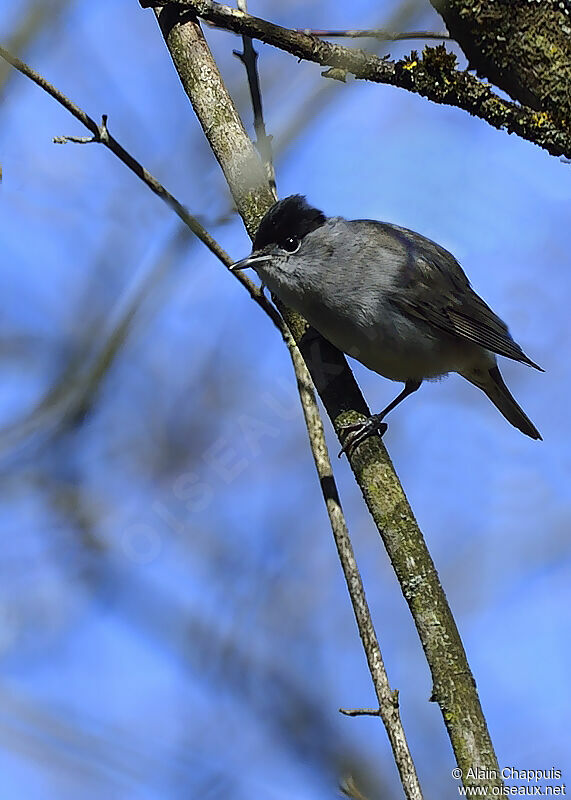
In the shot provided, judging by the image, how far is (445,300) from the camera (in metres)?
4.30

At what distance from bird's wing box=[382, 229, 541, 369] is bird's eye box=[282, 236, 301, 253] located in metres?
0.53

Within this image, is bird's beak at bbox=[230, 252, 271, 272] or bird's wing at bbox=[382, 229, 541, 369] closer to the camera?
bird's beak at bbox=[230, 252, 271, 272]

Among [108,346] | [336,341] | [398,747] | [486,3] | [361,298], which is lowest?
[398,747]

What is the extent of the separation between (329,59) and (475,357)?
272cm

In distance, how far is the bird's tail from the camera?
482 centimetres

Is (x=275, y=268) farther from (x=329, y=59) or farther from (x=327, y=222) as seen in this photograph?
(x=329, y=59)

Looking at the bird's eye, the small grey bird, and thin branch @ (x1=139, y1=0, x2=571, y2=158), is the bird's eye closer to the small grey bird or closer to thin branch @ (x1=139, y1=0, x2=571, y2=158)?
the small grey bird

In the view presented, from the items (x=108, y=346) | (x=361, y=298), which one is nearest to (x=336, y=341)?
(x=361, y=298)

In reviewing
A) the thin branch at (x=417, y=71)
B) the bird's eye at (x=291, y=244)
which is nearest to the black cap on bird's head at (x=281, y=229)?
the bird's eye at (x=291, y=244)

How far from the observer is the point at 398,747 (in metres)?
2.22

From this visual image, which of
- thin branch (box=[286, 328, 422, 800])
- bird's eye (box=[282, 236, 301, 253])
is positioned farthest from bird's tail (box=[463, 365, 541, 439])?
thin branch (box=[286, 328, 422, 800])

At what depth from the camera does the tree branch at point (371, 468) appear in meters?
2.35

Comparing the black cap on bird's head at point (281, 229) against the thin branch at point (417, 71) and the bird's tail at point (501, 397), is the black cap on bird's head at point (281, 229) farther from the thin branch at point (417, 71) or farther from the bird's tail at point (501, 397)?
the bird's tail at point (501, 397)

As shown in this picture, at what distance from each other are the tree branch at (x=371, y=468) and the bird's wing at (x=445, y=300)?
0.68m
